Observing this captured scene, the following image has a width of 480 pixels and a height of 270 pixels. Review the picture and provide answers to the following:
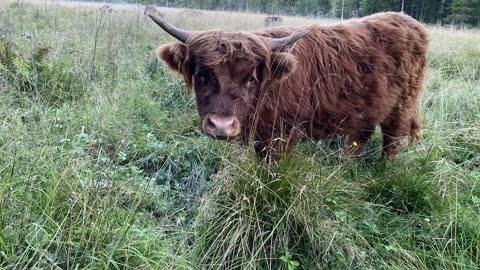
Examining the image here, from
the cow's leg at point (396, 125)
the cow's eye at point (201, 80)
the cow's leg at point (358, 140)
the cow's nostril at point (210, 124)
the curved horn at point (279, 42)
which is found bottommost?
the cow's leg at point (358, 140)

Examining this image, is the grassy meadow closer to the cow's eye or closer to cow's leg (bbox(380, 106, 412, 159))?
cow's leg (bbox(380, 106, 412, 159))

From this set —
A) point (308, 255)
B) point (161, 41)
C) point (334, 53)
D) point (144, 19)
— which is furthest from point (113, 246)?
point (144, 19)

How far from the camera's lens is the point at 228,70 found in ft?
9.95

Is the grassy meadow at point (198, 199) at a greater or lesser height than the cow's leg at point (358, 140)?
greater

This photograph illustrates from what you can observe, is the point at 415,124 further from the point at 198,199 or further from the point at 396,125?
the point at 198,199

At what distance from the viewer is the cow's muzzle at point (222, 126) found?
287 centimetres

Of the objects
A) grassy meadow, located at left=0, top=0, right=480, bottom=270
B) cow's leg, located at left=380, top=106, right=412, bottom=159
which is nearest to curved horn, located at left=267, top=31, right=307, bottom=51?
grassy meadow, located at left=0, top=0, right=480, bottom=270

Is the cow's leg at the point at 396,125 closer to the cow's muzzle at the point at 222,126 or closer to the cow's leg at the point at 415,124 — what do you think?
the cow's leg at the point at 415,124

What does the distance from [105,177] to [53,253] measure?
39 centimetres

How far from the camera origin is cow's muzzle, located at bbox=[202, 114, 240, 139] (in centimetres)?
287

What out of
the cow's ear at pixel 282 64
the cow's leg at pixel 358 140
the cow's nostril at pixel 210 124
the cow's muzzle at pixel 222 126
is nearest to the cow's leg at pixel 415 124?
the cow's leg at pixel 358 140

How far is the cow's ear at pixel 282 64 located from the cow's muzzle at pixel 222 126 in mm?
552

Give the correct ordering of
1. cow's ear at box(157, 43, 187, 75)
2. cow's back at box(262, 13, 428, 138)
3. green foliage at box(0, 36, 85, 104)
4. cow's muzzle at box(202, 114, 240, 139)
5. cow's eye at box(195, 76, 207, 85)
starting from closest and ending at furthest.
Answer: cow's muzzle at box(202, 114, 240, 139), cow's eye at box(195, 76, 207, 85), cow's ear at box(157, 43, 187, 75), cow's back at box(262, 13, 428, 138), green foliage at box(0, 36, 85, 104)

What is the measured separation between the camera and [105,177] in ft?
6.63
